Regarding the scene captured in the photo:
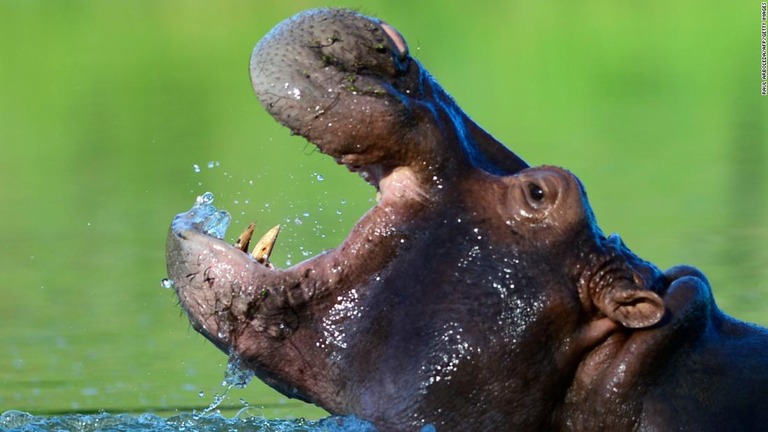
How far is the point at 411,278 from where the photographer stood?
13.3ft

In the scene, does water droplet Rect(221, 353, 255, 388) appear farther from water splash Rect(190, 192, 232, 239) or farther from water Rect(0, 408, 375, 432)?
water Rect(0, 408, 375, 432)

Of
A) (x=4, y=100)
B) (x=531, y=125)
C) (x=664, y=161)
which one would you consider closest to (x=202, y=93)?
(x=4, y=100)

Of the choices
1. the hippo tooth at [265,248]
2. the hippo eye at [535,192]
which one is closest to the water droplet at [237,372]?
the hippo tooth at [265,248]

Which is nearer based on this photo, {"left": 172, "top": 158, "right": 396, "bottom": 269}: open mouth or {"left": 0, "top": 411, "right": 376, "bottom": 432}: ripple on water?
{"left": 172, "top": 158, "right": 396, "bottom": 269}: open mouth

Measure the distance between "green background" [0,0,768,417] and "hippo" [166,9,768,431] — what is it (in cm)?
100

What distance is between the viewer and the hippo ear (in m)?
4.00

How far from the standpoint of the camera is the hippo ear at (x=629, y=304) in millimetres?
4000

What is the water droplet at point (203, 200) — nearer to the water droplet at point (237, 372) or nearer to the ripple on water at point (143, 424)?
the water droplet at point (237, 372)

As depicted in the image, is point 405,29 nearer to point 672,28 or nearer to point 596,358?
point 672,28

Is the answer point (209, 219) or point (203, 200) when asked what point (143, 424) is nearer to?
point (203, 200)

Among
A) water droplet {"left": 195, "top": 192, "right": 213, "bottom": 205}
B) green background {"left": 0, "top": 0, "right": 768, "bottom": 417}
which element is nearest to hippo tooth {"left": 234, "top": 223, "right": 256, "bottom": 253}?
water droplet {"left": 195, "top": 192, "right": 213, "bottom": 205}

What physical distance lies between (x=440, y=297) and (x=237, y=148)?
39.1 feet

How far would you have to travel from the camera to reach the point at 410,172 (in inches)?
161

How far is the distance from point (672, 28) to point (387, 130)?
22.8 m
